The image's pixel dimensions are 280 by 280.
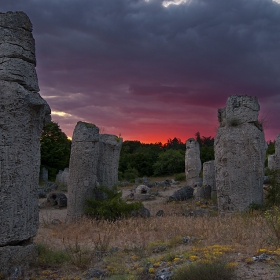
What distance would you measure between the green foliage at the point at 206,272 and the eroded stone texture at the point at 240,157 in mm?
6698

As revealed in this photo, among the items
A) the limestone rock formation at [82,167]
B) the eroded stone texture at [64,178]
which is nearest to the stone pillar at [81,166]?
the limestone rock formation at [82,167]

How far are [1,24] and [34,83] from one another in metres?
1.06

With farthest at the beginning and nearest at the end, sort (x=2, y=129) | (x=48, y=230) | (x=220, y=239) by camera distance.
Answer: (x=48, y=230) → (x=220, y=239) → (x=2, y=129)

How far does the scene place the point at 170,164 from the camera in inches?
1475

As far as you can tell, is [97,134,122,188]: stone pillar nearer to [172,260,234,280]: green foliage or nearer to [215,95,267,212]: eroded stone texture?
[215,95,267,212]: eroded stone texture

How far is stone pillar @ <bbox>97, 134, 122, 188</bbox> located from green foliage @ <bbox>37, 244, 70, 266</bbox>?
747cm

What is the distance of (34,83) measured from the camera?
6.26 m

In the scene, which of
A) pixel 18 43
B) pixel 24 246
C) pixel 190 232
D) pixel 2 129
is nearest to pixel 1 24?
pixel 18 43

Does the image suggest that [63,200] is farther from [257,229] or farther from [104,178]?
[257,229]

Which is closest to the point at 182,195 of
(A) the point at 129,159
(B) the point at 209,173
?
(B) the point at 209,173

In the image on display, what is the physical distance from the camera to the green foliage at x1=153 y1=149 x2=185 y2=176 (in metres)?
37.8

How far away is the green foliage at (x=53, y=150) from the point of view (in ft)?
115

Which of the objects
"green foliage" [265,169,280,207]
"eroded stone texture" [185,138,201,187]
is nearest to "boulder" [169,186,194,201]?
"eroded stone texture" [185,138,201,187]

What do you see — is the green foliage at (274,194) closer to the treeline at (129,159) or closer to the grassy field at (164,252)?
the grassy field at (164,252)
